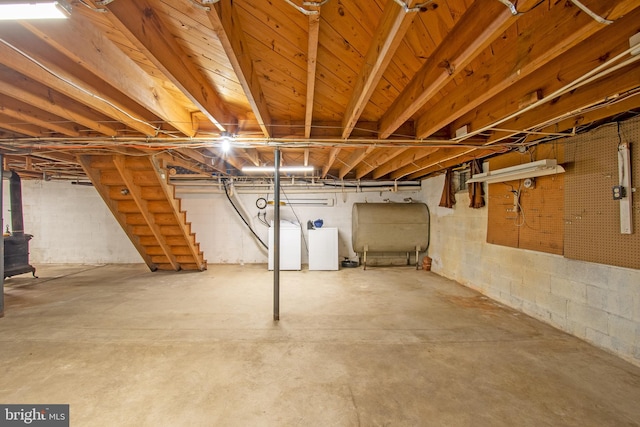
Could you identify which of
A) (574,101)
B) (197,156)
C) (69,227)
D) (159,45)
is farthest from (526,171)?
(69,227)

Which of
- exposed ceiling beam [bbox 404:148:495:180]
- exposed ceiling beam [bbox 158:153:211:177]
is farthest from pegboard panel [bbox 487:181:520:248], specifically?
exposed ceiling beam [bbox 158:153:211:177]

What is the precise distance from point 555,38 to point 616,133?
1.61 m

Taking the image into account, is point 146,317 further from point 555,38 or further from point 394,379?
point 555,38

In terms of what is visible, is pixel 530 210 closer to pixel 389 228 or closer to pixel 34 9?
pixel 389 228

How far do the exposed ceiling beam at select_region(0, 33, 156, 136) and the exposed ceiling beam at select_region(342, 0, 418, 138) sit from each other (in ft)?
5.98

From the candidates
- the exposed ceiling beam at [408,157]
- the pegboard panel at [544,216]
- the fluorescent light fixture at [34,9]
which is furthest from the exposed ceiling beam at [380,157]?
the fluorescent light fixture at [34,9]

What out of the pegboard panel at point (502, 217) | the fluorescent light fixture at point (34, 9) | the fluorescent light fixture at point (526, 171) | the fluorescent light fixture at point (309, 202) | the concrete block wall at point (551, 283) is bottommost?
the concrete block wall at point (551, 283)

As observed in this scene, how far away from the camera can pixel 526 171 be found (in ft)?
9.19

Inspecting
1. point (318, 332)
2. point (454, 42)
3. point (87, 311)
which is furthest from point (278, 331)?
point (454, 42)

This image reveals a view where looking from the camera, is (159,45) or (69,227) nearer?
(159,45)

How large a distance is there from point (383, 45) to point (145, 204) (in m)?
4.11

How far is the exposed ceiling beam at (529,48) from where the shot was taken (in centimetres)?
120

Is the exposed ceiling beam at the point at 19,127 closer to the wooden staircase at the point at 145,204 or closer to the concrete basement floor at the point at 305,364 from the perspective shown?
the wooden staircase at the point at 145,204

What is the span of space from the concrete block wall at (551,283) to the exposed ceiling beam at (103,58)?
405 centimetres
